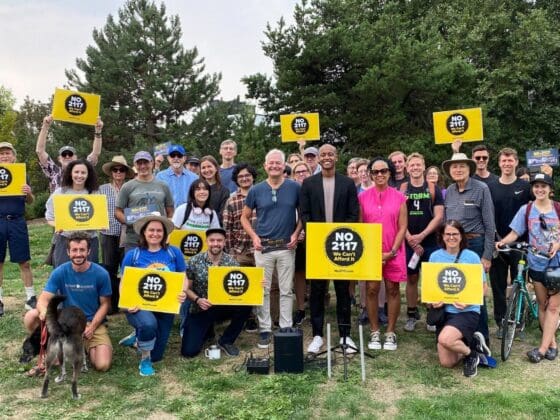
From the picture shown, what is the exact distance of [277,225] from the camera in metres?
5.68

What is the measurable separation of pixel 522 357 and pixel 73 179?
557 centimetres

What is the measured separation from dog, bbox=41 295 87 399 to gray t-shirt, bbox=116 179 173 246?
1697mm

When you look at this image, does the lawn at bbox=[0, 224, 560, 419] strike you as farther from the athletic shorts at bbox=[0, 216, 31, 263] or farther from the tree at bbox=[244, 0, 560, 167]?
the tree at bbox=[244, 0, 560, 167]

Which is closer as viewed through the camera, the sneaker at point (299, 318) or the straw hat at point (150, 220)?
the straw hat at point (150, 220)

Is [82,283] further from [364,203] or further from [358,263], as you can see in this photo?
[364,203]

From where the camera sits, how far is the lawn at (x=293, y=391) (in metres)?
4.26

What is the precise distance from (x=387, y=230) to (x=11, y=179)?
16.5ft

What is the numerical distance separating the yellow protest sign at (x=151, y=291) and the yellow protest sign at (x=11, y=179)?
111 inches

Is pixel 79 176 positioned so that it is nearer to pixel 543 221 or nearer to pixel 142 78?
pixel 543 221

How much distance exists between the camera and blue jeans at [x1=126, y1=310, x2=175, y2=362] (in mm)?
5055

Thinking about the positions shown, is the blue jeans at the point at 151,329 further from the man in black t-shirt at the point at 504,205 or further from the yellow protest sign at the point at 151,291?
the man in black t-shirt at the point at 504,205

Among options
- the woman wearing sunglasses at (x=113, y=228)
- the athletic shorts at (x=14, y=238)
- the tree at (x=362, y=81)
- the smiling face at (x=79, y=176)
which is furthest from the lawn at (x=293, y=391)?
the tree at (x=362, y=81)

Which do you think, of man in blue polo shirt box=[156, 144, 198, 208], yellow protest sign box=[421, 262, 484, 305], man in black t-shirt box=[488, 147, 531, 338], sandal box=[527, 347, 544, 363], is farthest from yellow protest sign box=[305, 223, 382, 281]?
man in blue polo shirt box=[156, 144, 198, 208]

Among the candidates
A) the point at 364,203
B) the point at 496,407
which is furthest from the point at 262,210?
the point at 496,407
